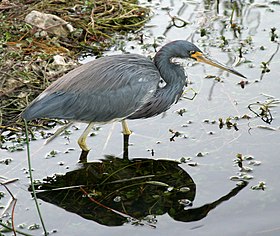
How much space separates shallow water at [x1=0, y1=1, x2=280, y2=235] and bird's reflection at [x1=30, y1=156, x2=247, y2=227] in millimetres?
52

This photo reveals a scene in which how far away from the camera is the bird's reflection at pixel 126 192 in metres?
5.14

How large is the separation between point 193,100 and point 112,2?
214 cm

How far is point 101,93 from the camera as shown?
5898 millimetres

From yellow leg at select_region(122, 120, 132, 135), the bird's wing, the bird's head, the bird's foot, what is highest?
the bird's head

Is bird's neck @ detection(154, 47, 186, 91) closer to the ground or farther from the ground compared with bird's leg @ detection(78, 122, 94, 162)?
farther from the ground

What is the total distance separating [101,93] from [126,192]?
36.4 inches

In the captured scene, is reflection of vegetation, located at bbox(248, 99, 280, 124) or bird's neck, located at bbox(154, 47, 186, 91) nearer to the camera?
bird's neck, located at bbox(154, 47, 186, 91)

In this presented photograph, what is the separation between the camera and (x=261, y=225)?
490 cm

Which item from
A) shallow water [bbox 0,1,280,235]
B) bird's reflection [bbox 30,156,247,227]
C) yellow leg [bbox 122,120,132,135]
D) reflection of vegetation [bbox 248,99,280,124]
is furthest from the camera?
reflection of vegetation [bbox 248,99,280,124]

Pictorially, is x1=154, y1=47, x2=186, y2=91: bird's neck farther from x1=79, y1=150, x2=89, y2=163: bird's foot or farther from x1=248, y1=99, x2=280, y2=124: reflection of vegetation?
x1=79, y1=150, x2=89, y2=163: bird's foot

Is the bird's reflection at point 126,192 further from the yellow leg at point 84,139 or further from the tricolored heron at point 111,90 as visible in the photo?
the tricolored heron at point 111,90

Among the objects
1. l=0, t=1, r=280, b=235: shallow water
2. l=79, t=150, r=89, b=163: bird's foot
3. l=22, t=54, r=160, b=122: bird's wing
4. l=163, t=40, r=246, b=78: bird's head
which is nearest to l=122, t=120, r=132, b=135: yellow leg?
l=0, t=1, r=280, b=235: shallow water

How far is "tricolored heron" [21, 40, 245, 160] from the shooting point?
19.1ft

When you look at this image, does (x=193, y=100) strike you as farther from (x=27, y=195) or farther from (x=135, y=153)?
(x=27, y=195)
